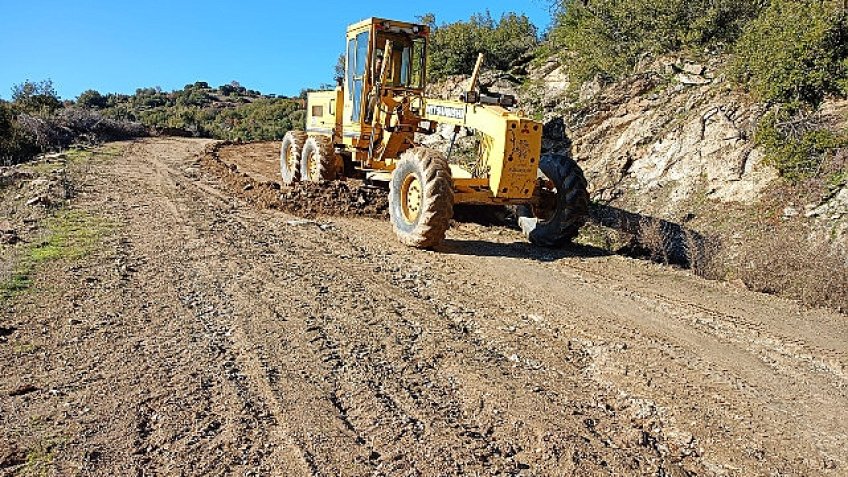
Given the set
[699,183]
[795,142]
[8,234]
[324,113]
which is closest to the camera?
[8,234]

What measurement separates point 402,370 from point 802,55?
349 inches

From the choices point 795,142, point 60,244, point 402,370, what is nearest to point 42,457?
point 402,370

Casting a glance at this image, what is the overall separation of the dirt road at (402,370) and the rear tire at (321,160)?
15.2ft

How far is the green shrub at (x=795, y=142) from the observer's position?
30.6 ft

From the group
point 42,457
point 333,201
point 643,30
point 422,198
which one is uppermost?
point 643,30

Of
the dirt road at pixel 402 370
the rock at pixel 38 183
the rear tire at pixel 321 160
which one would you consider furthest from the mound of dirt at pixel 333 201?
the rock at pixel 38 183

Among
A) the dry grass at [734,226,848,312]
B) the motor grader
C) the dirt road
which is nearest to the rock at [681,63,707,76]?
the motor grader

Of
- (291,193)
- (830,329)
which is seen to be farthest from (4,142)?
(830,329)

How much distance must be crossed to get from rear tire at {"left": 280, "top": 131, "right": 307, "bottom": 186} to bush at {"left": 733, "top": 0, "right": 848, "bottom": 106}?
345 inches

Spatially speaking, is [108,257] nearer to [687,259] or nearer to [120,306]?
[120,306]

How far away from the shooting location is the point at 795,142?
9.59m

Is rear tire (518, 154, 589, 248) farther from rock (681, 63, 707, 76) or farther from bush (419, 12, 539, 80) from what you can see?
bush (419, 12, 539, 80)

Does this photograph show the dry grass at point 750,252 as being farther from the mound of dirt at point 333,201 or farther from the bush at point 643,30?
the bush at point 643,30

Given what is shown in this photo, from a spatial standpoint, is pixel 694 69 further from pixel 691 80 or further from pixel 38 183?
pixel 38 183
